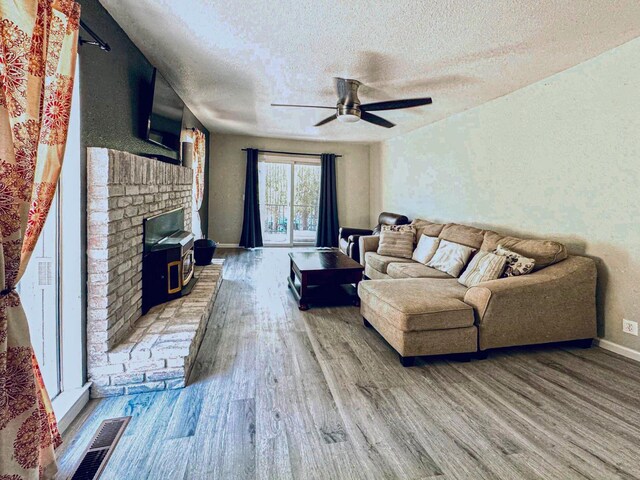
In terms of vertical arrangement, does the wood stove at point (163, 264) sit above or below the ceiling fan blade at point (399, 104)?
below

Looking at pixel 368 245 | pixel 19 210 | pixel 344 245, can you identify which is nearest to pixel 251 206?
pixel 344 245

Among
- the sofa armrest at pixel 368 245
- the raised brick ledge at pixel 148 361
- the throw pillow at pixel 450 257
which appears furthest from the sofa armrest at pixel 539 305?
the sofa armrest at pixel 368 245

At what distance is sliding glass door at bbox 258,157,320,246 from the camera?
7793 millimetres

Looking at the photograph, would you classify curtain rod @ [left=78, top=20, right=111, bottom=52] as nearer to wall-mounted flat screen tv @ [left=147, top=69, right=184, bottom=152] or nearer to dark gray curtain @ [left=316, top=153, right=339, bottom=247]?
wall-mounted flat screen tv @ [left=147, top=69, right=184, bottom=152]

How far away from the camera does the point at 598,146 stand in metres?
2.93

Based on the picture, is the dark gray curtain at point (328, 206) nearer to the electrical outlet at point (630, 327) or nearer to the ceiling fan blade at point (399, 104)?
the ceiling fan blade at point (399, 104)

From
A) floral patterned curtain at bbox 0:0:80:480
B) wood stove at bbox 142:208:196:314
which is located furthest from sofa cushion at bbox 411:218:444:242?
floral patterned curtain at bbox 0:0:80:480

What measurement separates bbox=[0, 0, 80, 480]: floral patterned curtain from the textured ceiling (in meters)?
1.31

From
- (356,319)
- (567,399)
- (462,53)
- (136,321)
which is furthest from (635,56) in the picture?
(136,321)

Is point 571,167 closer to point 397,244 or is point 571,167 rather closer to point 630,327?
point 630,327

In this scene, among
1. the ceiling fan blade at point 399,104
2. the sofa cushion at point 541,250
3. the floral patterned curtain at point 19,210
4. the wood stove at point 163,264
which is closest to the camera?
the floral patterned curtain at point 19,210

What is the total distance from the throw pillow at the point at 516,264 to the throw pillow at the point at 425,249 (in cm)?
123

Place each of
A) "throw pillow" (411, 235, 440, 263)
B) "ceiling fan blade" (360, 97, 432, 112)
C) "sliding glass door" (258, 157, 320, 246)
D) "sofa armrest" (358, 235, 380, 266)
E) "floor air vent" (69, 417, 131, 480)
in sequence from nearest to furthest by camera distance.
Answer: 1. "floor air vent" (69, 417, 131, 480)
2. "ceiling fan blade" (360, 97, 432, 112)
3. "throw pillow" (411, 235, 440, 263)
4. "sofa armrest" (358, 235, 380, 266)
5. "sliding glass door" (258, 157, 320, 246)

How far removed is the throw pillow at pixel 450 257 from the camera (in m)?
3.70
